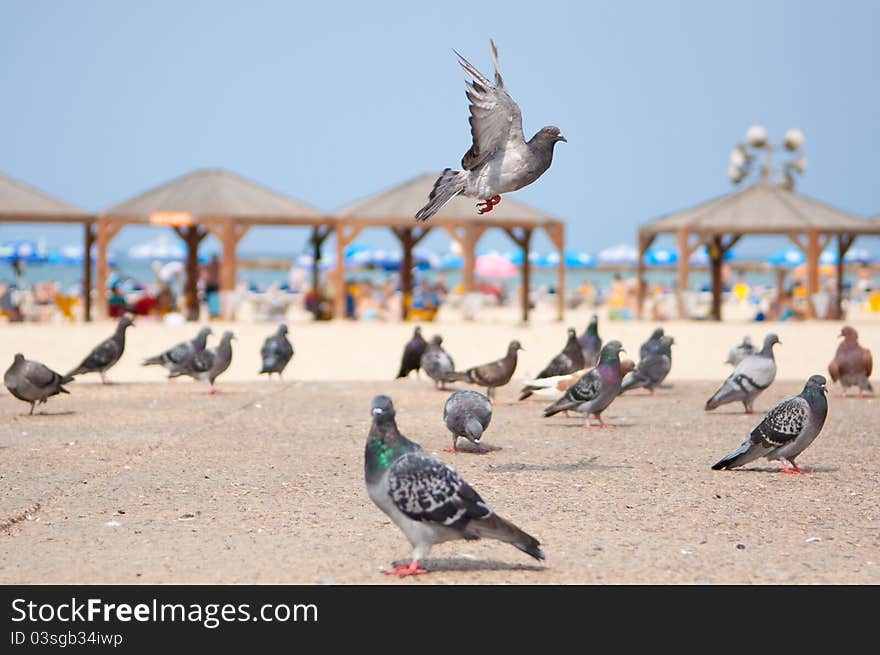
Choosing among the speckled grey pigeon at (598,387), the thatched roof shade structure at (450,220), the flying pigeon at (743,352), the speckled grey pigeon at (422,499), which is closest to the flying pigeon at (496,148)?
the speckled grey pigeon at (422,499)

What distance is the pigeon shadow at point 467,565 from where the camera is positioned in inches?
251

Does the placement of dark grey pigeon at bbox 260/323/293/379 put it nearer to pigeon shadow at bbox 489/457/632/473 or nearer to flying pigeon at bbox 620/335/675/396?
flying pigeon at bbox 620/335/675/396

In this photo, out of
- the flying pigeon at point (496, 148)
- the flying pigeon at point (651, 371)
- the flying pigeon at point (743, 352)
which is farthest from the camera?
the flying pigeon at point (743, 352)

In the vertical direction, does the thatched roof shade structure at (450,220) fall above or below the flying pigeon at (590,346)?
above

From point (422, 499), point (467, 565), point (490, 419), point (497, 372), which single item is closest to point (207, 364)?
point (497, 372)

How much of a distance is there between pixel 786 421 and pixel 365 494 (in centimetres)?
312

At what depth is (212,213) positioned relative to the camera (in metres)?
32.8

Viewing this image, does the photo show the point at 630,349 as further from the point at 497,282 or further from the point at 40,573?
the point at 497,282

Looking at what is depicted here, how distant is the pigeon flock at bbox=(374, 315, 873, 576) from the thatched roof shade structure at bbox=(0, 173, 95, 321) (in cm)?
1739

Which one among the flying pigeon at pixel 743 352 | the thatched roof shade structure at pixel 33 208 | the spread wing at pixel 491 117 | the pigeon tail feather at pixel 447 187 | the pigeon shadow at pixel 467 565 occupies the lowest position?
the pigeon shadow at pixel 467 565

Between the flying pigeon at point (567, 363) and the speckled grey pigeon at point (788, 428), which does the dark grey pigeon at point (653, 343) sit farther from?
the speckled grey pigeon at point (788, 428)

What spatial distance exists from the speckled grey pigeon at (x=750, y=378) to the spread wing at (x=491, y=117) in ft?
22.2
